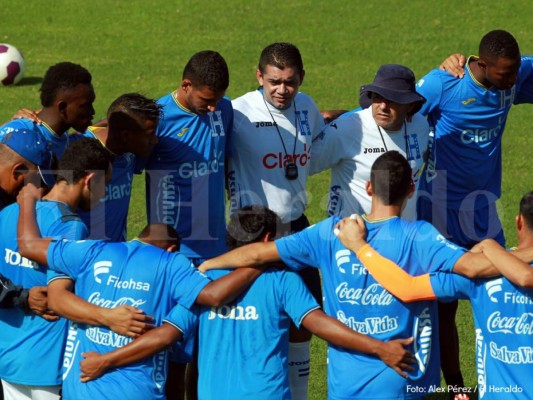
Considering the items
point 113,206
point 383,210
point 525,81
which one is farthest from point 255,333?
point 525,81

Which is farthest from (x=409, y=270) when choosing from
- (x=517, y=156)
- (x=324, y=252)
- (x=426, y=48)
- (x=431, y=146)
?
(x=426, y=48)

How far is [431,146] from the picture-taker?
386 inches

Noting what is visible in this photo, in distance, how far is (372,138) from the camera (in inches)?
356

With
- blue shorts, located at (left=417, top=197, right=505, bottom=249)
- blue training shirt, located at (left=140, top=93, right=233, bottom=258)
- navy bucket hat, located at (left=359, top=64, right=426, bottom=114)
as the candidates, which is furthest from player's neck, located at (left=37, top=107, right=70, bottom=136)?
blue shorts, located at (left=417, top=197, right=505, bottom=249)

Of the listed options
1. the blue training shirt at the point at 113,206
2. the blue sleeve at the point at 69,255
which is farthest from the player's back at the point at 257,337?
the blue training shirt at the point at 113,206

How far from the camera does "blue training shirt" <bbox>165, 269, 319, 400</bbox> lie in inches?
277

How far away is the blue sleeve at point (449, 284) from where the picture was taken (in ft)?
22.7

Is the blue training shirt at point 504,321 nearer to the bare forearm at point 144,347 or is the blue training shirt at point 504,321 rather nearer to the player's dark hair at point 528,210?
the player's dark hair at point 528,210

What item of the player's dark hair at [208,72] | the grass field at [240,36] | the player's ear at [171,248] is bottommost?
the player's ear at [171,248]

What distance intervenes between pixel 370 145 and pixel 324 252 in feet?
6.90

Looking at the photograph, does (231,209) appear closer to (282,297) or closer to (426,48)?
(282,297)

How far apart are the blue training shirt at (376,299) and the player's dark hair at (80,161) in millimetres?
1456

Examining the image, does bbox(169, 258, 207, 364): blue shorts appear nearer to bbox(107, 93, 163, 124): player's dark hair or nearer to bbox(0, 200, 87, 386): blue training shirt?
bbox(0, 200, 87, 386): blue training shirt

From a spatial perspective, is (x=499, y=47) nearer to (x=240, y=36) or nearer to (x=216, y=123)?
(x=216, y=123)
